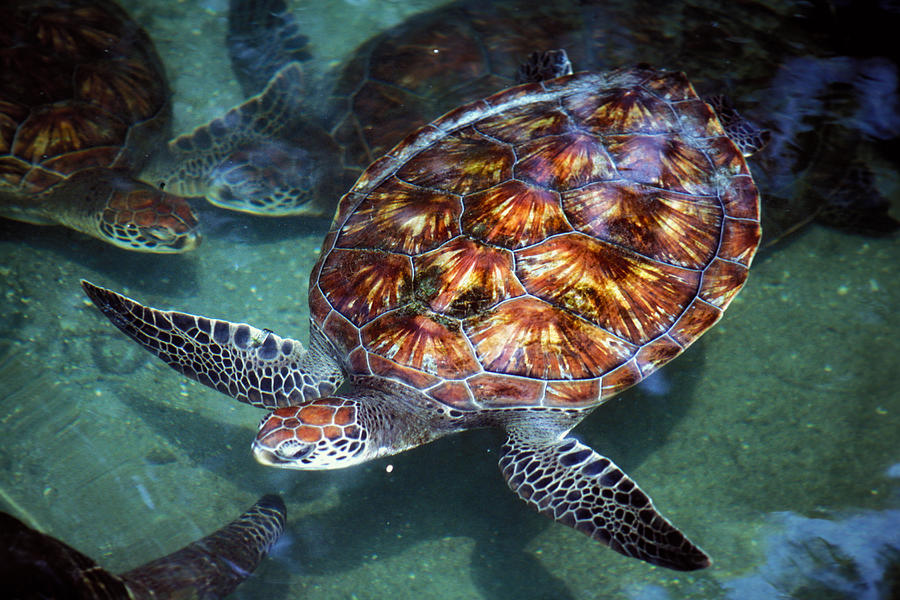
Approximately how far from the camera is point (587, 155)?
Result: 9.41ft

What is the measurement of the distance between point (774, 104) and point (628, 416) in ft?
7.74

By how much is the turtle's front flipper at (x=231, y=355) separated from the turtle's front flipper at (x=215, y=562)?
2.09 feet

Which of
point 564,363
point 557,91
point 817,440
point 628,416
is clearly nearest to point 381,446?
point 564,363

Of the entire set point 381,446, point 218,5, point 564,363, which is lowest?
point 381,446

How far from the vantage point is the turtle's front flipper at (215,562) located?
2.67m

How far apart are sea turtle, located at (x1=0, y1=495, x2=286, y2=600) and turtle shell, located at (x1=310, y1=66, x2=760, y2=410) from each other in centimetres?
105

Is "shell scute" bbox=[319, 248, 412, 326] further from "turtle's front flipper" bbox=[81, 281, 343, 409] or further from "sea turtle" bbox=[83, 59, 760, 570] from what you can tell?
"turtle's front flipper" bbox=[81, 281, 343, 409]

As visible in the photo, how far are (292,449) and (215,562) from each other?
0.88 metres

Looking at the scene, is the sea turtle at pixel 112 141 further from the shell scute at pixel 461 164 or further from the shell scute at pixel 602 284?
the shell scute at pixel 602 284

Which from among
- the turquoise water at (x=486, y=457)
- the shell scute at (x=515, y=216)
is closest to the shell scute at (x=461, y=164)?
the shell scute at (x=515, y=216)

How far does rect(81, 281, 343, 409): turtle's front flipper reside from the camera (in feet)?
10.1

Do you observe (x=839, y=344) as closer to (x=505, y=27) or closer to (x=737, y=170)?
(x=737, y=170)

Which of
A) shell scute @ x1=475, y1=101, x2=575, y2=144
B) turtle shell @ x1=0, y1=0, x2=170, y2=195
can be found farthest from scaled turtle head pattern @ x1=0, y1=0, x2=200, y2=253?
shell scute @ x1=475, y1=101, x2=575, y2=144

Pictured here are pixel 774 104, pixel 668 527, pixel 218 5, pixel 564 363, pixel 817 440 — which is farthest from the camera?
pixel 218 5
